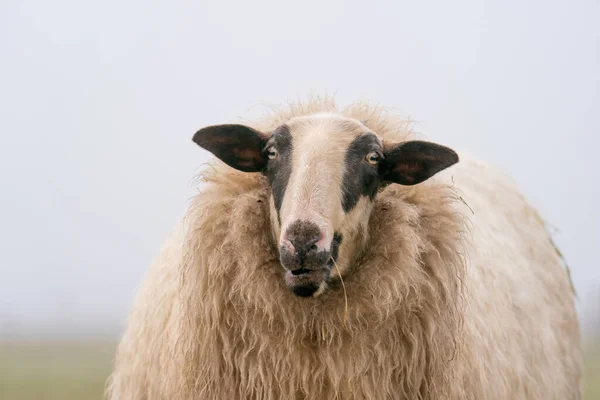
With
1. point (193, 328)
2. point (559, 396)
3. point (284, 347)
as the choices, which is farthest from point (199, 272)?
point (559, 396)

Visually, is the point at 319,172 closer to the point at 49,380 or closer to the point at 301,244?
the point at 301,244

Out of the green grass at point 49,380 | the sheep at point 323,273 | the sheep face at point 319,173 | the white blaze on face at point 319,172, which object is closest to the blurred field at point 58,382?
the green grass at point 49,380

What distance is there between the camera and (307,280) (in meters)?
3.66

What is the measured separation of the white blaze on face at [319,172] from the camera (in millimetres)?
3635

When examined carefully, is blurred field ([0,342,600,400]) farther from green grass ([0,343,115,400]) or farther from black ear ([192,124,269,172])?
black ear ([192,124,269,172])

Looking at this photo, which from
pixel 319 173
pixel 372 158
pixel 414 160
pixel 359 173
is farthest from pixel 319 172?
pixel 414 160

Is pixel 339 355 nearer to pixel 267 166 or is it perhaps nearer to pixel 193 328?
pixel 193 328

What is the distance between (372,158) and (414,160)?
251 mm

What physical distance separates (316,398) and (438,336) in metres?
0.70

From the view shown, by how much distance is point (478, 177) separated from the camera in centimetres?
653

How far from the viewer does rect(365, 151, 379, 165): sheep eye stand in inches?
159

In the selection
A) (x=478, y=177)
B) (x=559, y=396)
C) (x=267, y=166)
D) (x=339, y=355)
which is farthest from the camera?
(x=478, y=177)

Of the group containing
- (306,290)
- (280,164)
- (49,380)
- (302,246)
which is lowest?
(49,380)

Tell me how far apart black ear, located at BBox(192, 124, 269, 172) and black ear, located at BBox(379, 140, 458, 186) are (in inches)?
26.2
